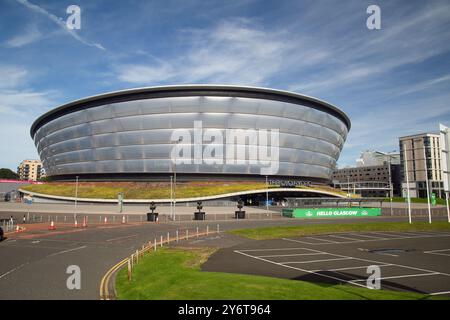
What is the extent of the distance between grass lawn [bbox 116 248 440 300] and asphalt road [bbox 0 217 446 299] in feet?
5.73

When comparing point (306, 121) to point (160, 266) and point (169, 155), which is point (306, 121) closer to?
point (169, 155)

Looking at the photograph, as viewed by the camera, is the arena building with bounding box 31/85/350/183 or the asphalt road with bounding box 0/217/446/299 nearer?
the asphalt road with bounding box 0/217/446/299

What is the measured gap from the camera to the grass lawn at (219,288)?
36.0ft

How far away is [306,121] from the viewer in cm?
9081

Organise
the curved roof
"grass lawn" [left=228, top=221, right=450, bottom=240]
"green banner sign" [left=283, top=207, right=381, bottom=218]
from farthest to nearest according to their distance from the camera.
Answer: the curved roof < "green banner sign" [left=283, top=207, right=381, bottom=218] < "grass lawn" [left=228, top=221, right=450, bottom=240]

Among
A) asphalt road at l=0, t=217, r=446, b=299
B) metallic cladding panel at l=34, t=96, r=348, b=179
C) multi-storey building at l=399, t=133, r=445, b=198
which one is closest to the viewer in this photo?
asphalt road at l=0, t=217, r=446, b=299

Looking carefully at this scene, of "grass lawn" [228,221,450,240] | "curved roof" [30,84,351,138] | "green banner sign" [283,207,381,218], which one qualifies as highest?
"curved roof" [30,84,351,138]

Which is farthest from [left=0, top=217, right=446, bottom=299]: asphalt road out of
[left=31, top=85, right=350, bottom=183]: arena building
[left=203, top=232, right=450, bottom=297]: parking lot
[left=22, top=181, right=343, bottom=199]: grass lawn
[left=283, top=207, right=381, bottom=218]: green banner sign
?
[left=31, top=85, right=350, bottom=183]: arena building

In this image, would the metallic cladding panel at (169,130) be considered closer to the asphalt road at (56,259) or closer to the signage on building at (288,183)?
the signage on building at (288,183)

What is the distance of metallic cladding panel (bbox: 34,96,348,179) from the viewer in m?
81.2

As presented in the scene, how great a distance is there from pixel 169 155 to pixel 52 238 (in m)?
52.8

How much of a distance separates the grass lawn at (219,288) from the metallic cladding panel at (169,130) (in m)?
67.4

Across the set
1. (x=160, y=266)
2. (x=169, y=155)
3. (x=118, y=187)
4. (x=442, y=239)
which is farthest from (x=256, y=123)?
(x=160, y=266)

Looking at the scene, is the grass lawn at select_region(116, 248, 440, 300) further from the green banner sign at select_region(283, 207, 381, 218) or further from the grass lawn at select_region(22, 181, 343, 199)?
the grass lawn at select_region(22, 181, 343, 199)
